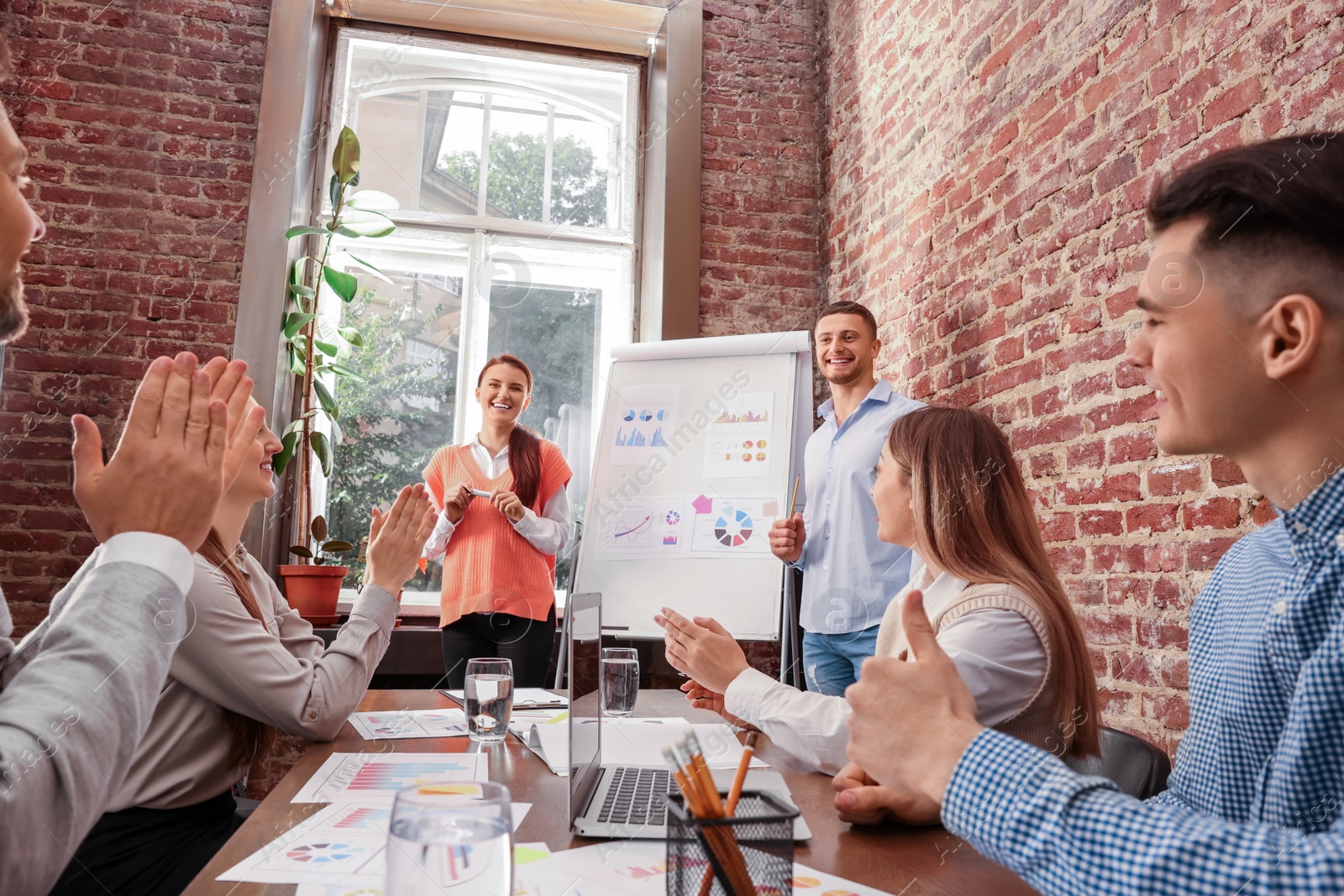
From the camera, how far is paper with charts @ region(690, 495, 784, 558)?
3.46 metres

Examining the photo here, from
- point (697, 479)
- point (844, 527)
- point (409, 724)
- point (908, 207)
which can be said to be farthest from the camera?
point (697, 479)

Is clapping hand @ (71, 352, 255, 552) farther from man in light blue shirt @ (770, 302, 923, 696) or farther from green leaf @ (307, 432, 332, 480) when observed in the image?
green leaf @ (307, 432, 332, 480)

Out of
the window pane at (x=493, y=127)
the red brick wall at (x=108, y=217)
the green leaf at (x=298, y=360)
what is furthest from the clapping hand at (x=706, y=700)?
the window pane at (x=493, y=127)

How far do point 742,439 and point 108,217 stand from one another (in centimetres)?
283

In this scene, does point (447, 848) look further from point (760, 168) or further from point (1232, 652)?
point (760, 168)

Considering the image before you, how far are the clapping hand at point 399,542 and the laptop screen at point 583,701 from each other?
591mm

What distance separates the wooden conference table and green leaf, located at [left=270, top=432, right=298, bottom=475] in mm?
2416

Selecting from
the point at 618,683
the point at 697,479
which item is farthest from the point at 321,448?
the point at 618,683

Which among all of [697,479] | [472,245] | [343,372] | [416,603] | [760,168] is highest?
[760,168]

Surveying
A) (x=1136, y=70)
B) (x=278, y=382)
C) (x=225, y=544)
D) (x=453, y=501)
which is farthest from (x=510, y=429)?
(x=1136, y=70)

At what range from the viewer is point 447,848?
581 millimetres

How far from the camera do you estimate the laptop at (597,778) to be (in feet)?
3.29

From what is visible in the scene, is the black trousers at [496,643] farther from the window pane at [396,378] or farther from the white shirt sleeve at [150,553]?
the white shirt sleeve at [150,553]

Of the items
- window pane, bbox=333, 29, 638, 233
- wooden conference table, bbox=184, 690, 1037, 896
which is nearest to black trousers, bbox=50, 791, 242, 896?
wooden conference table, bbox=184, 690, 1037, 896
